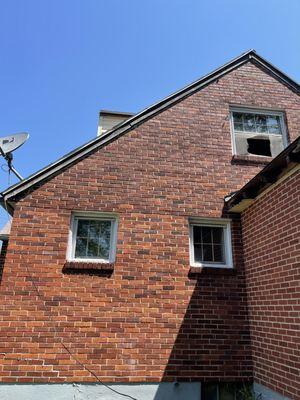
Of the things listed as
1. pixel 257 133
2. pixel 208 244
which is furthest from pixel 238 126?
pixel 208 244

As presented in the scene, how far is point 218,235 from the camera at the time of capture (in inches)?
232

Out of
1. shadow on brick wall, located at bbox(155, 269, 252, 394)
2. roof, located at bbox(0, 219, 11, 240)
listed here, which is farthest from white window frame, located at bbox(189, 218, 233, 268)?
roof, located at bbox(0, 219, 11, 240)

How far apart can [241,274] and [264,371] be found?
5.21ft

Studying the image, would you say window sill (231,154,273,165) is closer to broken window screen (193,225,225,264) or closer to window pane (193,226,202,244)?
broken window screen (193,225,225,264)

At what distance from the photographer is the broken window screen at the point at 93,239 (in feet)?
17.7

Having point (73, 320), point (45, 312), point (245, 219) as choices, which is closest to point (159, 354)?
point (73, 320)

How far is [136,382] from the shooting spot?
473 centimetres

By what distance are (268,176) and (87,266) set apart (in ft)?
11.0

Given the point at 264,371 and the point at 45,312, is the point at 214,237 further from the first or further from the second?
the point at 45,312

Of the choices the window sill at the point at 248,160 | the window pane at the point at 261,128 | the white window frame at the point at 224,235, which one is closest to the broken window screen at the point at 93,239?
the white window frame at the point at 224,235

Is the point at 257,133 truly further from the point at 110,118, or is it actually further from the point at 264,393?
the point at 264,393

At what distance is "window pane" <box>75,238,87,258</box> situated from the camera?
5359 millimetres

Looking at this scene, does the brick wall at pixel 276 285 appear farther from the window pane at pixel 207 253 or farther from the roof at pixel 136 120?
the roof at pixel 136 120

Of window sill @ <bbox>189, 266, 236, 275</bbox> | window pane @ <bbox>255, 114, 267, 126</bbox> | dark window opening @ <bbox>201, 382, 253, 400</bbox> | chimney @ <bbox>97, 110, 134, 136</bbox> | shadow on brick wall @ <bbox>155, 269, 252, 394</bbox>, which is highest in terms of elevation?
chimney @ <bbox>97, 110, 134, 136</bbox>
